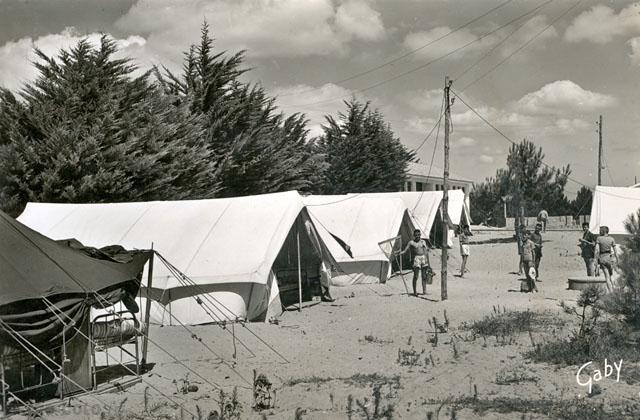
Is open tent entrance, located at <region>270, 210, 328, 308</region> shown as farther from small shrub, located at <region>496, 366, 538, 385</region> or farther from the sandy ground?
small shrub, located at <region>496, 366, 538, 385</region>

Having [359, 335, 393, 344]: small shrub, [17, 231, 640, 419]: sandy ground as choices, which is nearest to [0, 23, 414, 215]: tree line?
[17, 231, 640, 419]: sandy ground

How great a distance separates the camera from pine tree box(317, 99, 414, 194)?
3719 cm

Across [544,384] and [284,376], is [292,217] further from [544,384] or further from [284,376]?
[544,384]

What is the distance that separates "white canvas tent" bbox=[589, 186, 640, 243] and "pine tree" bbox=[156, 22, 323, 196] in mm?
13061

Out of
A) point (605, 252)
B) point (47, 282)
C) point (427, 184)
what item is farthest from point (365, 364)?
point (427, 184)

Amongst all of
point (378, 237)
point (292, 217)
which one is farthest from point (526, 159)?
point (292, 217)

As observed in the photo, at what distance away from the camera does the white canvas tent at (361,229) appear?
1831 cm

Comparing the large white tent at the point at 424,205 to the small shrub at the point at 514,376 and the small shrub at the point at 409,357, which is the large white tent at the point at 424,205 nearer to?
the small shrub at the point at 409,357

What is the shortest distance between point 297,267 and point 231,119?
12.6 meters

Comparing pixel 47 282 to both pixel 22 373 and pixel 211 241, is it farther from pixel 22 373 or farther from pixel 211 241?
pixel 211 241

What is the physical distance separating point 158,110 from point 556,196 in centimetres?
2312

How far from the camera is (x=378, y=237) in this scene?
750 inches

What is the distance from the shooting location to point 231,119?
2644cm

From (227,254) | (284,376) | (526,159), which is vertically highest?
(526,159)
